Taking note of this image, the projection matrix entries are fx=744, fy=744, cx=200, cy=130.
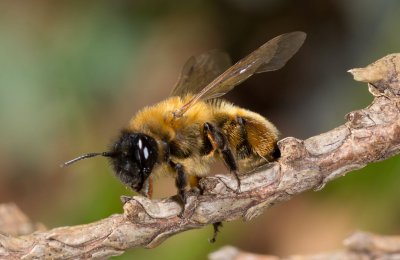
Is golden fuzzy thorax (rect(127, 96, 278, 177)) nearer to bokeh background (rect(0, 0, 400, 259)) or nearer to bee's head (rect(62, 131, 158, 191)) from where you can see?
bee's head (rect(62, 131, 158, 191))

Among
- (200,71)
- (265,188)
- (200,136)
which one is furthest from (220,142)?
(200,71)

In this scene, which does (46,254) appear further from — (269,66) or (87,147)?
(87,147)

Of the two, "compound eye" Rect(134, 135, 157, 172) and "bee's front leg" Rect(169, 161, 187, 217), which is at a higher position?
"compound eye" Rect(134, 135, 157, 172)

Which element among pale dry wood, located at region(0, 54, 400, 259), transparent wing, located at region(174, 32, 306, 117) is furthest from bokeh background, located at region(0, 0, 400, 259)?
pale dry wood, located at region(0, 54, 400, 259)

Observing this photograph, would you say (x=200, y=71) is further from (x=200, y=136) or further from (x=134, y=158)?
(x=134, y=158)

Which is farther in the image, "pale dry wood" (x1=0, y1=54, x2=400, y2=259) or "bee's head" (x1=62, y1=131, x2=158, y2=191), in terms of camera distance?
"bee's head" (x1=62, y1=131, x2=158, y2=191)

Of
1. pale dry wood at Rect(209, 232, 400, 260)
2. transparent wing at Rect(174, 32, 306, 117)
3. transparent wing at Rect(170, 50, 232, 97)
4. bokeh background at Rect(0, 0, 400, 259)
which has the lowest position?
pale dry wood at Rect(209, 232, 400, 260)

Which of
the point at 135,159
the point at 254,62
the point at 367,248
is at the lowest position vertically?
the point at 367,248
